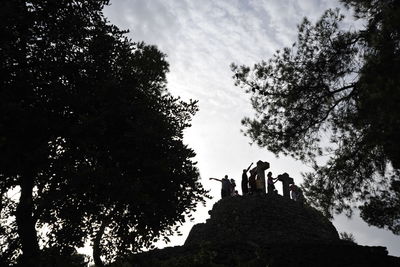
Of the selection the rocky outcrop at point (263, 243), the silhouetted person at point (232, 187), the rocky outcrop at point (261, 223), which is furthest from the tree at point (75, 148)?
the silhouetted person at point (232, 187)

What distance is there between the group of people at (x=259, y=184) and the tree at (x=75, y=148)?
13420 millimetres

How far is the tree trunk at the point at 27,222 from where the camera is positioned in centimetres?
1014

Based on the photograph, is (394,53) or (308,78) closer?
(394,53)

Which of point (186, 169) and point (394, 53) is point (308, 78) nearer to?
point (394, 53)

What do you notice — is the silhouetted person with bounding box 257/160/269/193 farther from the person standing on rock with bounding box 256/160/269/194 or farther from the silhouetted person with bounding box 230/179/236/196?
the silhouetted person with bounding box 230/179/236/196

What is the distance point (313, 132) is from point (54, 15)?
10.6 m

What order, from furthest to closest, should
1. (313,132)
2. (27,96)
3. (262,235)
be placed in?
1. (262,235)
2. (313,132)
3. (27,96)

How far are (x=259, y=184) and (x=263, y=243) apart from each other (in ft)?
23.1

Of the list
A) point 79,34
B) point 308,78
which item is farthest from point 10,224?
point 308,78

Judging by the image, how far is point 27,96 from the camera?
10.5 m

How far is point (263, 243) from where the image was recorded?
1784 centimetres

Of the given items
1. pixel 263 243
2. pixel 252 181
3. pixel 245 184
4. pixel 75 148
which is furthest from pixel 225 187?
pixel 75 148

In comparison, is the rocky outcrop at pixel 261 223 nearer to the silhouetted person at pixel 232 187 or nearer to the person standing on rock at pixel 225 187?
the person standing on rock at pixel 225 187

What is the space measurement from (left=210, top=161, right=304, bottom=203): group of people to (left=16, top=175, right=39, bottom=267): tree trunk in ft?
52.1
